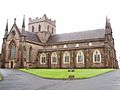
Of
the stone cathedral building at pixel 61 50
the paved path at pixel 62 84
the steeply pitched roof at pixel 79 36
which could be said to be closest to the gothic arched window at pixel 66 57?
the stone cathedral building at pixel 61 50

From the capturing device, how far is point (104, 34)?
6175 centimetres

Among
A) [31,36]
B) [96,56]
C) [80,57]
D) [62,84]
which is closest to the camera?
[62,84]

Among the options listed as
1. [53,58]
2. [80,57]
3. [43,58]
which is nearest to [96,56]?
[80,57]

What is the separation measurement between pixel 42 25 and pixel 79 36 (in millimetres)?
17233

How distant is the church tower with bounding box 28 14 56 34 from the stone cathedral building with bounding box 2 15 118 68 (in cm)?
428

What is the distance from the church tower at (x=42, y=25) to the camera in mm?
76875

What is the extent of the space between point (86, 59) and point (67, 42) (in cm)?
1264

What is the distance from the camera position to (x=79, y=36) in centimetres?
6794

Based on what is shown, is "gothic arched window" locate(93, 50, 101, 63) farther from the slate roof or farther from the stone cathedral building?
the slate roof

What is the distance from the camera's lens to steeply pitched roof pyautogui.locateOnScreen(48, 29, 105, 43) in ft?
211

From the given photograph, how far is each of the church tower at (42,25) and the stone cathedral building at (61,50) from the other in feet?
14.1

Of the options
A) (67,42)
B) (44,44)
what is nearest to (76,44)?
(67,42)

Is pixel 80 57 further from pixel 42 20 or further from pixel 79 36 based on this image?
pixel 42 20

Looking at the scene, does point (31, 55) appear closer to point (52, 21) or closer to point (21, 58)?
point (21, 58)
